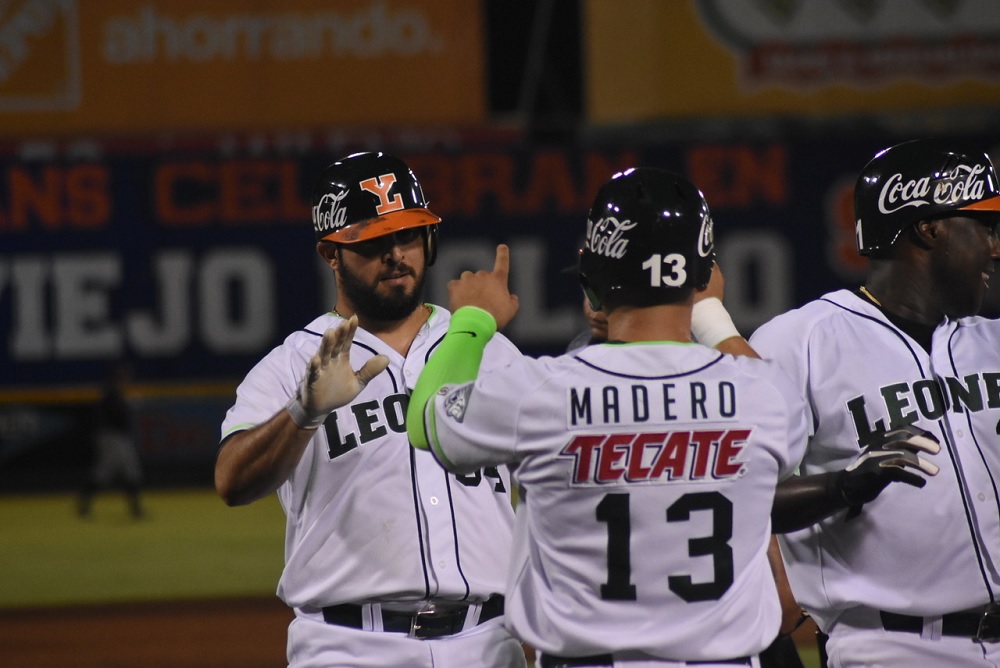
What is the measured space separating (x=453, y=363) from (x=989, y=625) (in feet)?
4.78

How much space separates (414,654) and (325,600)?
267 millimetres

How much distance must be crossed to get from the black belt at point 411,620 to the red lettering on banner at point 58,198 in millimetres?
11253

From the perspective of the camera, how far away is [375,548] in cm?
331

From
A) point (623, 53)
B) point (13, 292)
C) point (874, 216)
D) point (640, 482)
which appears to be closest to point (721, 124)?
point (623, 53)

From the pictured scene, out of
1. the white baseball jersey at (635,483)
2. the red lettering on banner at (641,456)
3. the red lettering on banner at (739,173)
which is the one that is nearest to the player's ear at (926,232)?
the white baseball jersey at (635,483)

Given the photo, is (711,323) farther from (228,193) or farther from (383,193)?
(228,193)

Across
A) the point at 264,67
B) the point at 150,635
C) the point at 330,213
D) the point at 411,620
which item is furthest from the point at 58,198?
the point at 411,620

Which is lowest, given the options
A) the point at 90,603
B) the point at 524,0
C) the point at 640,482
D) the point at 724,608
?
the point at 90,603

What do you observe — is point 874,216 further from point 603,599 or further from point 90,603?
point 90,603

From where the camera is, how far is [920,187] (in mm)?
3236

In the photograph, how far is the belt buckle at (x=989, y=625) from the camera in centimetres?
309

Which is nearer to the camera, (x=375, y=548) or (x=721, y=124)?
(x=375, y=548)

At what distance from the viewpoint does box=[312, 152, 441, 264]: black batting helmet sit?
3545 millimetres

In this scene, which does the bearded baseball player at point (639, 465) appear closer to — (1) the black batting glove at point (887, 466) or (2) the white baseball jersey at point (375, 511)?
(1) the black batting glove at point (887, 466)
